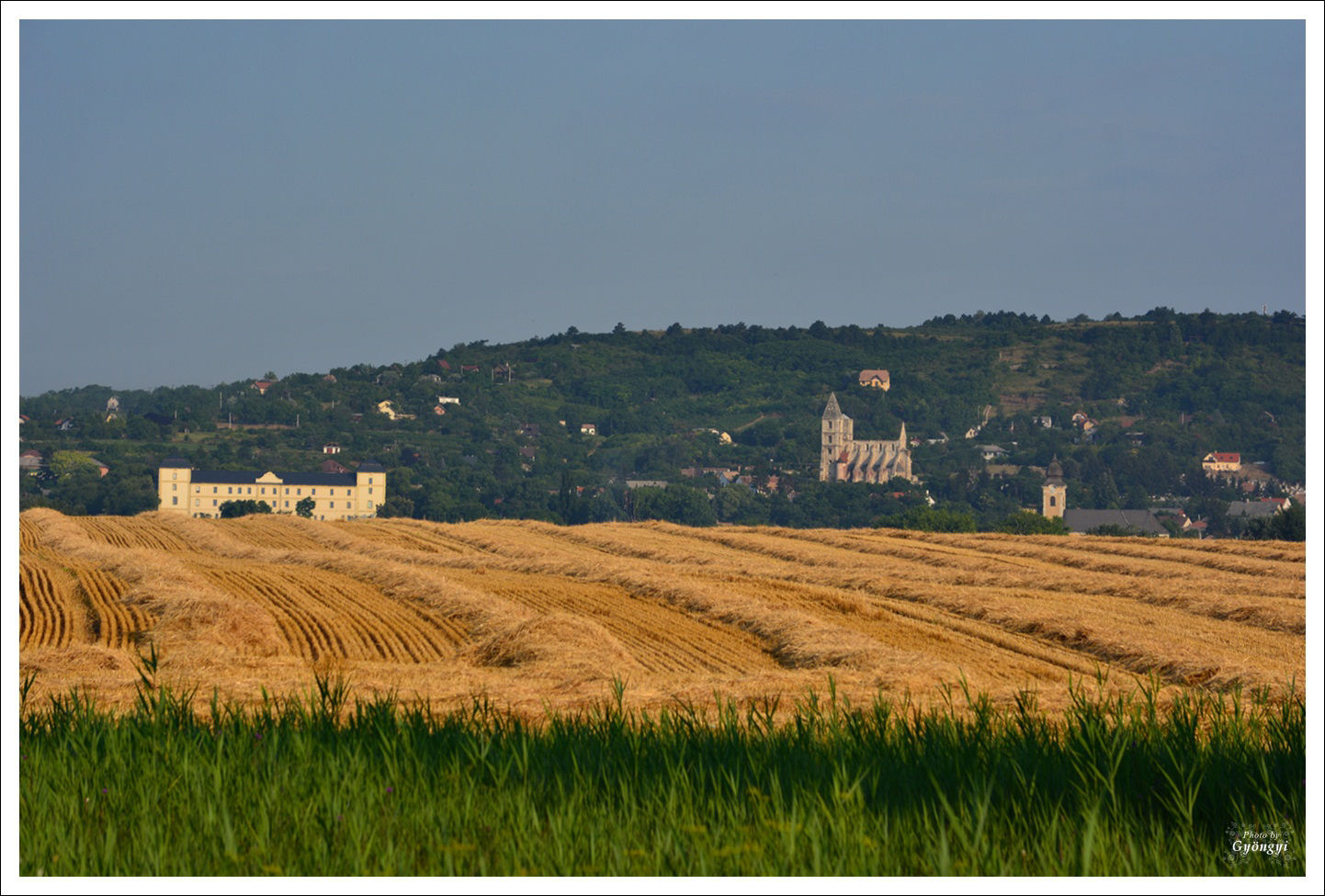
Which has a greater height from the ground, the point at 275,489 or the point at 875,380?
the point at 875,380

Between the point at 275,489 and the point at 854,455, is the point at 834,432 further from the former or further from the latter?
the point at 275,489

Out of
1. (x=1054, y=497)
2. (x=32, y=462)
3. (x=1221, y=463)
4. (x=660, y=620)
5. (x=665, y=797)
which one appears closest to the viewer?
(x=665, y=797)

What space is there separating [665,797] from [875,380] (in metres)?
195

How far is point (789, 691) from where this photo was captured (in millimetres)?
11938

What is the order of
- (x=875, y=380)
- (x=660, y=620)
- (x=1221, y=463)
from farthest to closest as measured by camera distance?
1. (x=875, y=380)
2. (x=1221, y=463)
3. (x=660, y=620)

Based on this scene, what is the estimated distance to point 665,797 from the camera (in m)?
4.98

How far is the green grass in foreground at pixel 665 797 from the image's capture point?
13.9 ft

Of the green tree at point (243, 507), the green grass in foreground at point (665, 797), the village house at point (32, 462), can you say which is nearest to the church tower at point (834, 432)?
the green tree at point (243, 507)

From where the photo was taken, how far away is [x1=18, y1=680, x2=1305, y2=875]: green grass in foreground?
13.9 ft

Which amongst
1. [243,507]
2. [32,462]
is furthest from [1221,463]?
[32,462]

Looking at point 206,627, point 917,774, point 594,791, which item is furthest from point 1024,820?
point 206,627

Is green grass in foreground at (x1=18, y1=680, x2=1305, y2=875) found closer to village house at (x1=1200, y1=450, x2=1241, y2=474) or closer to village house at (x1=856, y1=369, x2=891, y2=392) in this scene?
village house at (x1=1200, y1=450, x2=1241, y2=474)

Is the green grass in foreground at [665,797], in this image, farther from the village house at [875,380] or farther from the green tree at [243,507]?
the village house at [875,380]

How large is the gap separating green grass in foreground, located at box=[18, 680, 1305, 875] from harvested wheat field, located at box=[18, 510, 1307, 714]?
132cm
